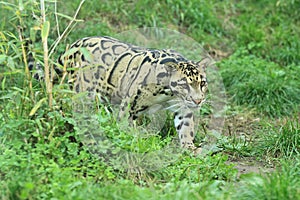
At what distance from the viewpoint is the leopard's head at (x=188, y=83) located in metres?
6.33

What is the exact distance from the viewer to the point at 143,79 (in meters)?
6.57

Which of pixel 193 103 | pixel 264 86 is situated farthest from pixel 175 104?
pixel 264 86

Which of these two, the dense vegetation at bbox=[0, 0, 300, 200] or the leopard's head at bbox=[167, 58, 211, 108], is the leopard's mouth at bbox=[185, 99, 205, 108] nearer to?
the leopard's head at bbox=[167, 58, 211, 108]

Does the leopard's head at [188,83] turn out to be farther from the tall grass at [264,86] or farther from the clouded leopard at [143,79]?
the tall grass at [264,86]

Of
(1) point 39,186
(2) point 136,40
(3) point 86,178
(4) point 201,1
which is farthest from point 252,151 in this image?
(4) point 201,1

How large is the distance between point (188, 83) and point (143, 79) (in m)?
0.52

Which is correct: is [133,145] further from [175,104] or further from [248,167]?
[248,167]

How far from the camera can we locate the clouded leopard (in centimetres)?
639

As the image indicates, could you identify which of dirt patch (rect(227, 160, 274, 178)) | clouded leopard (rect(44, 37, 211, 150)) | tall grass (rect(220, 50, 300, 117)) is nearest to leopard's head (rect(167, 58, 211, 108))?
clouded leopard (rect(44, 37, 211, 150))

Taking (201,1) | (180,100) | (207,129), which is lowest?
(207,129)

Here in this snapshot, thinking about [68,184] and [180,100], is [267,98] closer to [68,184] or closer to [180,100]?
[180,100]

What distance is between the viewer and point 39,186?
16.3 ft

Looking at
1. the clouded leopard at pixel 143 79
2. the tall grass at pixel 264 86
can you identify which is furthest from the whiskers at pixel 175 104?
the tall grass at pixel 264 86

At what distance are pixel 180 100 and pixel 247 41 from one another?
143 inches
